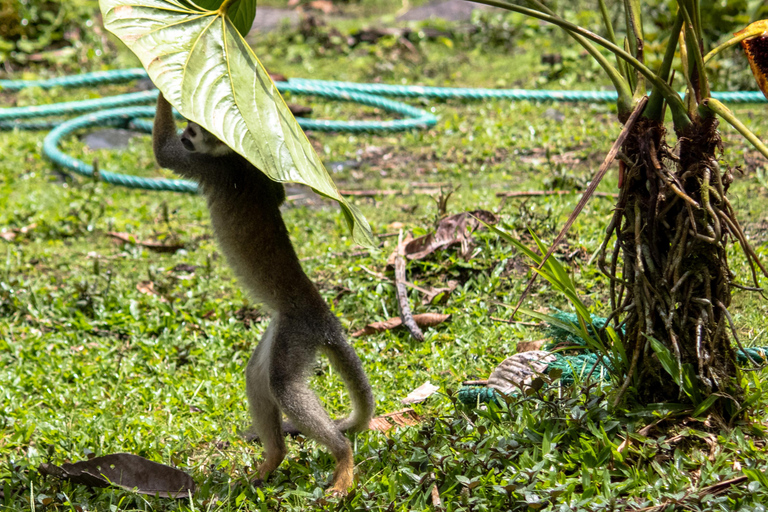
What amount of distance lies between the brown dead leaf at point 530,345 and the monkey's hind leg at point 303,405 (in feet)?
3.80

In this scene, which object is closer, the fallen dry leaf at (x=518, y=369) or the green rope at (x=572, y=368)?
the green rope at (x=572, y=368)

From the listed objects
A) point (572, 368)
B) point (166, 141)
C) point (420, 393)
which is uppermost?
point (166, 141)

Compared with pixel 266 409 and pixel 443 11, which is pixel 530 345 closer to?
pixel 266 409

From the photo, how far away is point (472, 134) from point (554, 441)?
5.30 metres

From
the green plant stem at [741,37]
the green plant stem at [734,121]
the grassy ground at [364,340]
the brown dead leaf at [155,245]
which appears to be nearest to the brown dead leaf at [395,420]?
the grassy ground at [364,340]

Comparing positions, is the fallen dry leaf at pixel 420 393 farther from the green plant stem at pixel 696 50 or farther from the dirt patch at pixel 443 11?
the dirt patch at pixel 443 11

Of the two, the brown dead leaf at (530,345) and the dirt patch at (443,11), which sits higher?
the dirt patch at (443,11)

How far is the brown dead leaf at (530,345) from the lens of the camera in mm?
3787

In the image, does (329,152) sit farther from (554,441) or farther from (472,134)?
(554,441)

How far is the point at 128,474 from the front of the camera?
307 cm

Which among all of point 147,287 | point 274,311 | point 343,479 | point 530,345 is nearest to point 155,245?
point 147,287

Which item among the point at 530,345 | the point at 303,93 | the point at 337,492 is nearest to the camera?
the point at 337,492

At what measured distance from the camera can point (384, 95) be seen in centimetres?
898

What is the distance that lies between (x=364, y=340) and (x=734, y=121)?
8.11 feet
